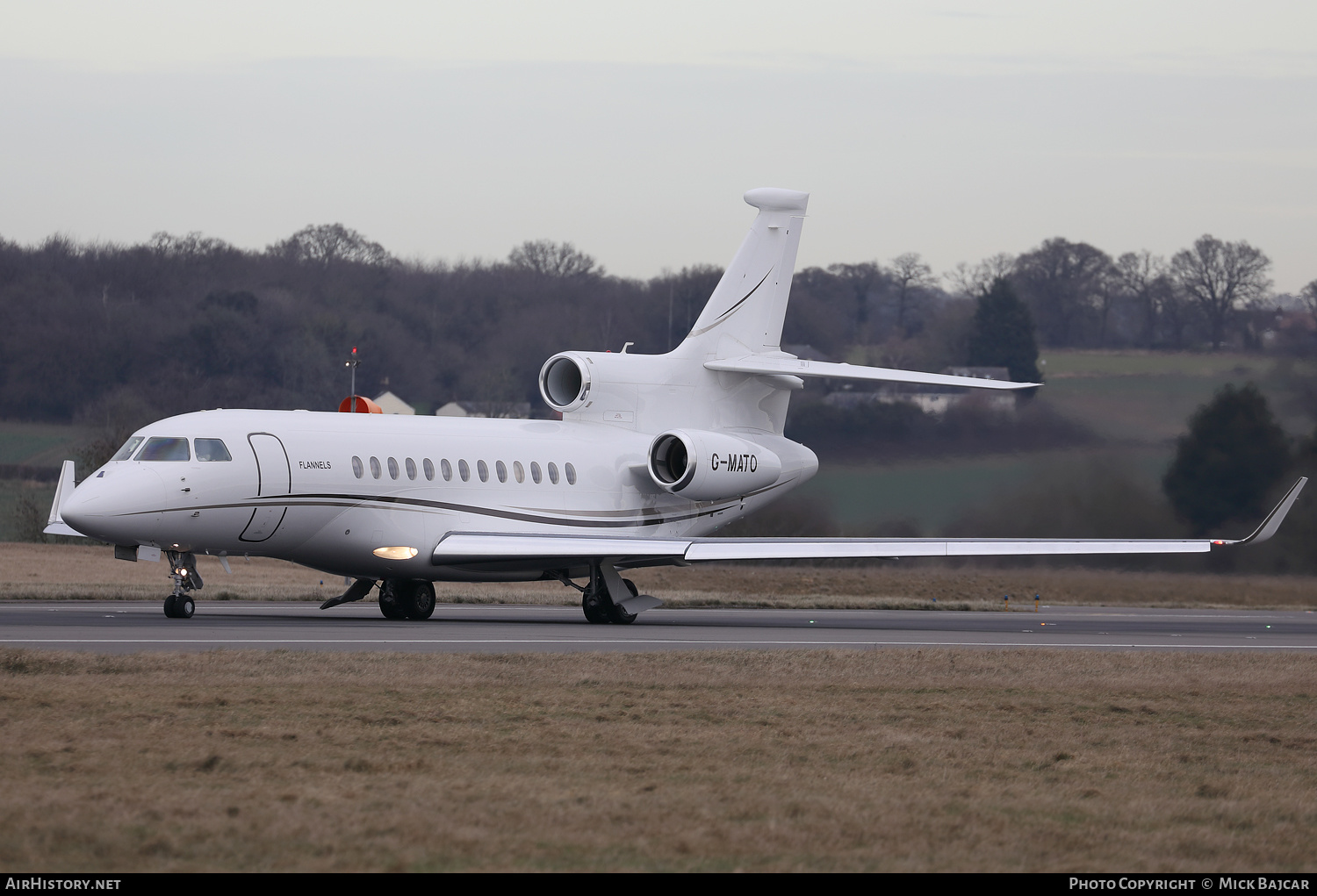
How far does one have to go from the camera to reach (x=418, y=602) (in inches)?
1077

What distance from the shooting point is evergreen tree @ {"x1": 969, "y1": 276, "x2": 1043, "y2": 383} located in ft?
163

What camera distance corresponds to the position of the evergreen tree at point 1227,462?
3538cm

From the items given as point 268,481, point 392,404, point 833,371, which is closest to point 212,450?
point 268,481

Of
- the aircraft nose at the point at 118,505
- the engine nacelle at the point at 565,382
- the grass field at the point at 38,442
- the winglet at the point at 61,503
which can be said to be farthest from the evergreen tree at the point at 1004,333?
the grass field at the point at 38,442

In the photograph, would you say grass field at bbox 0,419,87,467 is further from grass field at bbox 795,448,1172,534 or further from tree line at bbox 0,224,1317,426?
grass field at bbox 795,448,1172,534

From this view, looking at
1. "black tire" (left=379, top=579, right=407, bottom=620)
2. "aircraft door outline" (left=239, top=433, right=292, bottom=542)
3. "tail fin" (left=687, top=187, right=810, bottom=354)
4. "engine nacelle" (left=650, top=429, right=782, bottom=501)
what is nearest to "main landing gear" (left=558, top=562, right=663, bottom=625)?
"engine nacelle" (left=650, top=429, right=782, bottom=501)

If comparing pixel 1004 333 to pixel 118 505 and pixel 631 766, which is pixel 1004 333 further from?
pixel 631 766

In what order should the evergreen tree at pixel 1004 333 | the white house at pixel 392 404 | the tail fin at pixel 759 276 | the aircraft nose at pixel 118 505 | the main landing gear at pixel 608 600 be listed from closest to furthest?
the aircraft nose at pixel 118 505 < the main landing gear at pixel 608 600 < the tail fin at pixel 759 276 < the evergreen tree at pixel 1004 333 < the white house at pixel 392 404

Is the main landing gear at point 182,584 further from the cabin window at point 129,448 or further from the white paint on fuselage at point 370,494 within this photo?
the cabin window at point 129,448

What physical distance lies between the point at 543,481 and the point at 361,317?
5426 centimetres

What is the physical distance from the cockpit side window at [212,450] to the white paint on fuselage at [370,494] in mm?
97

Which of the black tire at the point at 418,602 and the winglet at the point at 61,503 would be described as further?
the black tire at the point at 418,602

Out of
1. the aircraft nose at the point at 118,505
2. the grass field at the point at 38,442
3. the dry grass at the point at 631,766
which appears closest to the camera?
the dry grass at the point at 631,766
